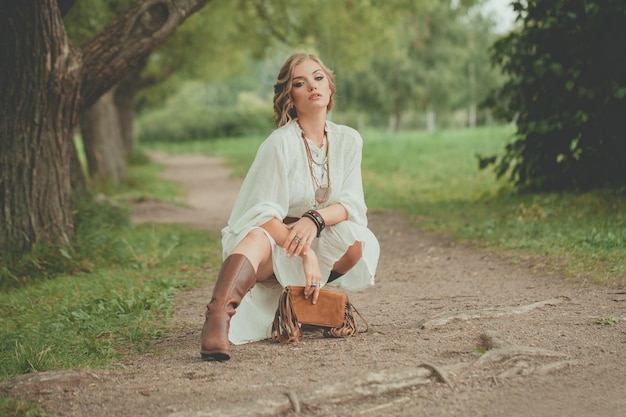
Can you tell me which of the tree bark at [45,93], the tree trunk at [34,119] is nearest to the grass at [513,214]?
the tree bark at [45,93]

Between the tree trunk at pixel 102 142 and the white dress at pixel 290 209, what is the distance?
11.8 metres

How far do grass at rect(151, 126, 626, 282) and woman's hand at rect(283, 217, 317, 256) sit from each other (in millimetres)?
2718

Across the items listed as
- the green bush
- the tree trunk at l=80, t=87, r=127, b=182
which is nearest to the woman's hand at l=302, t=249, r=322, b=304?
the tree trunk at l=80, t=87, r=127, b=182

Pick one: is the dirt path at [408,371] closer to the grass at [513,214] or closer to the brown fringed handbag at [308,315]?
the brown fringed handbag at [308,315]

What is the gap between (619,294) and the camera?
5512mm

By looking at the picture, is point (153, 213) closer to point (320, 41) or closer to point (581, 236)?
point (581, 236)

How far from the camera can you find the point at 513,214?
31.4 feet

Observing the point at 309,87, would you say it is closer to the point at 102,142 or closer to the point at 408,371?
the point at 408,371

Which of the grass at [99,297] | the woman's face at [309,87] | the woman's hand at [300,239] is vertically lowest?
the grass at [99,297]

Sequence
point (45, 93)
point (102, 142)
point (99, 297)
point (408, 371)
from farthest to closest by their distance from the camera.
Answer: point (102, 142)
point (45, 93)
point (99, 297)
point (408, 371)

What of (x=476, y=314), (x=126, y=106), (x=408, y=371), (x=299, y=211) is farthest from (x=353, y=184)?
(x=126, y=106)

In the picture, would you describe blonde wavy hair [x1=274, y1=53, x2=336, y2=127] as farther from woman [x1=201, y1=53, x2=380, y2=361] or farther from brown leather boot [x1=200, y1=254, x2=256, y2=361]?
brown leather boot [x1=200, y1=254, x2=256, y2=361]

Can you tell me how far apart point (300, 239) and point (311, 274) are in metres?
0.21

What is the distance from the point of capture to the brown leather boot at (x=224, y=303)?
4078mm
